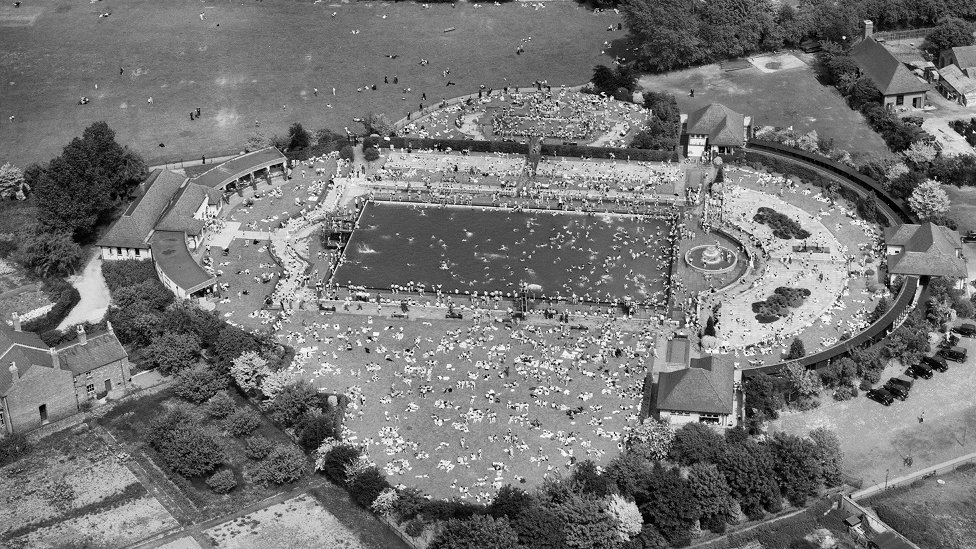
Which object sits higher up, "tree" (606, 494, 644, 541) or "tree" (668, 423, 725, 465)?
"tree" (606, 494, 644, 541)

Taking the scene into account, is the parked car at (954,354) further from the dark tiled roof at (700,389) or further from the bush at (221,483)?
the bush at (221,483)

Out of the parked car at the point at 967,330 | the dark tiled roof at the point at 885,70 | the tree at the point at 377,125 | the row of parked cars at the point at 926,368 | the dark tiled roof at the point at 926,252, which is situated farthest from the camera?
the dark tiled roof at the point at 885,70

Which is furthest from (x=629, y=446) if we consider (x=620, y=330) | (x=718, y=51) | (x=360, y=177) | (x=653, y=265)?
(x=718, y=51)

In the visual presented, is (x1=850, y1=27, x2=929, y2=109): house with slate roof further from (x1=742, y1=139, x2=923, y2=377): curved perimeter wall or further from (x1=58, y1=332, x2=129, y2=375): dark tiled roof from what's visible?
(x1=58, y1=332, x2=129, y2=375): dark tiled roof

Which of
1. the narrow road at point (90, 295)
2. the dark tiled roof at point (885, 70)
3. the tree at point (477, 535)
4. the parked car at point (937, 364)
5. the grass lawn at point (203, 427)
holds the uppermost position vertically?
the tree at point (477, 535)

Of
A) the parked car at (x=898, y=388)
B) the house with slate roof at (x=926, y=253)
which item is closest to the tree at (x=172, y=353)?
the parked car at (x=898, y=388)

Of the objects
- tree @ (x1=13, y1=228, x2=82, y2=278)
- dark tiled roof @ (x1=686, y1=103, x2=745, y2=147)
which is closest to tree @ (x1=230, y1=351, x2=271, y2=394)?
tree @ (x1=13, y1=228, x2=82, y2=278)
